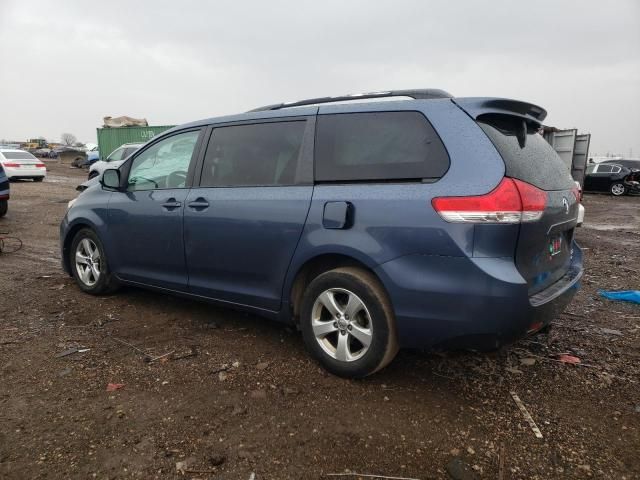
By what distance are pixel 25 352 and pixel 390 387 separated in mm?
2645

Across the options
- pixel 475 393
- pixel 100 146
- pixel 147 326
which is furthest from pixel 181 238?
pixel 100 146

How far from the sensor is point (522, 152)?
8.96 feet

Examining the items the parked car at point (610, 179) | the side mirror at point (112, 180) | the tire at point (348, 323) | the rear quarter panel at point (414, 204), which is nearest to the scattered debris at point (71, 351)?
the side mirror at point (112, 180)

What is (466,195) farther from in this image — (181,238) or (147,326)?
(147,326)

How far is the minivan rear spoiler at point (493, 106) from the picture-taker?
8.83 ft

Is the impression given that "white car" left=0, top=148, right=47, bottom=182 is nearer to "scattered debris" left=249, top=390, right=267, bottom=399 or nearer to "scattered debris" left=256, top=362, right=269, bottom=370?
"scattered debris" left=256, top=362, right=269, bottom=370

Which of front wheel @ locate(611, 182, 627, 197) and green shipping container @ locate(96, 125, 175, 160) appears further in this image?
green shipping container @ locate(96, 125, 175, 160)

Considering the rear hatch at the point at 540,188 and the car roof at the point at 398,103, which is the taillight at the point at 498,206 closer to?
the rear hatch at the point at 540,188

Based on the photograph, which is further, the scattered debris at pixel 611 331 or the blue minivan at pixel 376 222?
the scattered debris at pixel 611 331

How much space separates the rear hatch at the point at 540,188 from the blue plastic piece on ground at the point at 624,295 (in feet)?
7.66

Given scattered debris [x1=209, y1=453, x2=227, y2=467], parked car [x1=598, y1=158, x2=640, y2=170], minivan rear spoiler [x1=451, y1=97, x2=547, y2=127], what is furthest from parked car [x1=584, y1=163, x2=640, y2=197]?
scattered debris [x1=209, y1=453, x2=227, y2=467]

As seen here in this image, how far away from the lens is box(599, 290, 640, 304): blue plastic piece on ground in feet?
15.8

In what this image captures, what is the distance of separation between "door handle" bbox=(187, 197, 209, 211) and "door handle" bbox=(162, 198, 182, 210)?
0.15 m

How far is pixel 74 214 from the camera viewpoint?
4777 mm
